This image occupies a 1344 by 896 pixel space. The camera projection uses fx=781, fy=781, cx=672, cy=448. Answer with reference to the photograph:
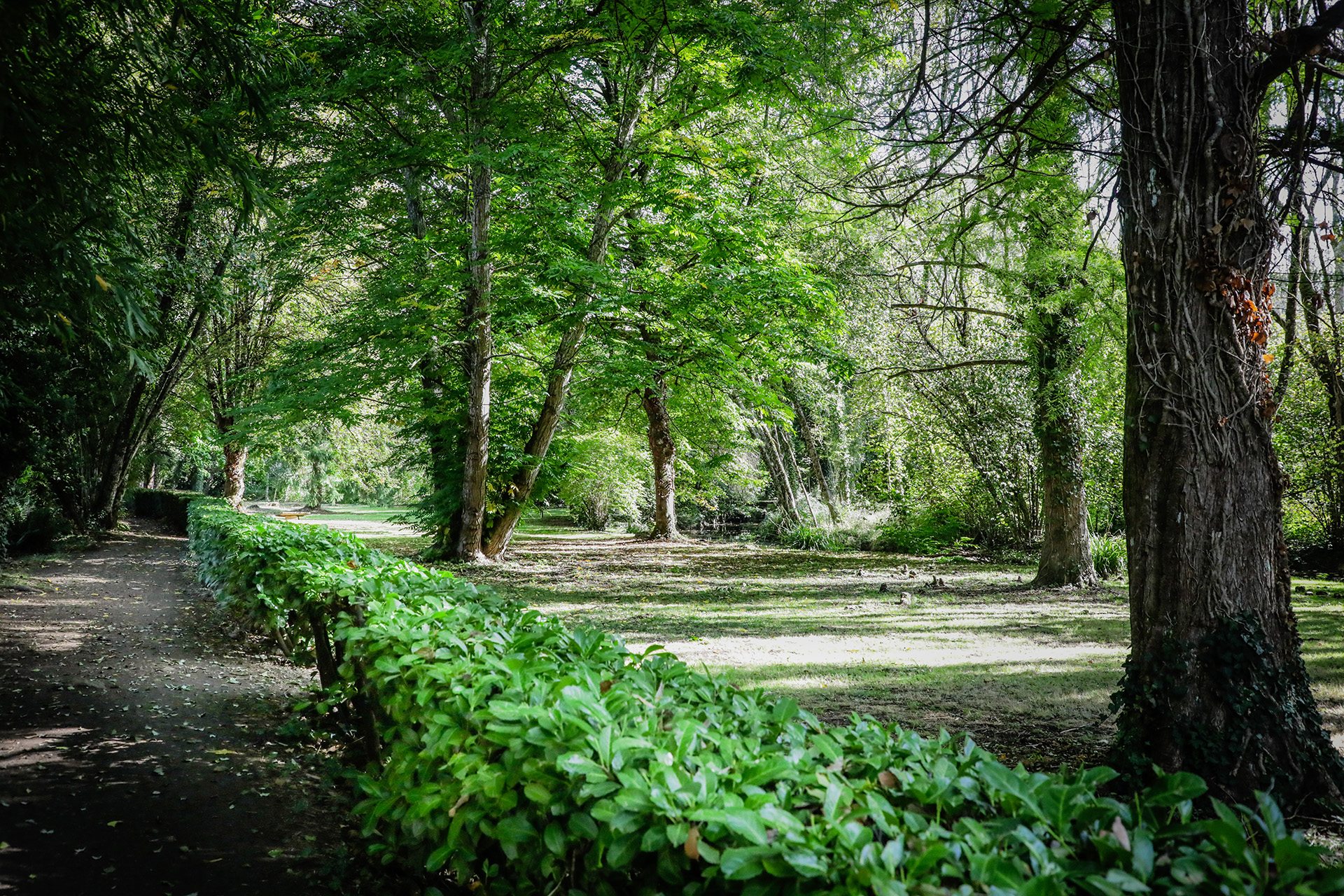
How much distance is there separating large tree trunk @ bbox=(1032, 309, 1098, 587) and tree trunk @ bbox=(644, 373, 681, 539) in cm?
1004

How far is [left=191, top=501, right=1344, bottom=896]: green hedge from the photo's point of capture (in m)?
1.28

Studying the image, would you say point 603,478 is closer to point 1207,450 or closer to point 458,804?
point 1207,450

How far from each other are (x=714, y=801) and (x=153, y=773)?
401 centimetres

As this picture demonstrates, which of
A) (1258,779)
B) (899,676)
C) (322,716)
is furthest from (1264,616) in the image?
(322,716)

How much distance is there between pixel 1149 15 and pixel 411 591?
4.93 m

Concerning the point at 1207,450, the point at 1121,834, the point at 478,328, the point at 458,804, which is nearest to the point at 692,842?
the point at 1121,834

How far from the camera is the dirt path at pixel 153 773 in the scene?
123 inches

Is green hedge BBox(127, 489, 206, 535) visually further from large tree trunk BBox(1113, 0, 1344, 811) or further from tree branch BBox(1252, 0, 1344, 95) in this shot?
tree branch BBox(1252, 0, 1344, 95)

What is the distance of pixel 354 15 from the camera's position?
11078 millimetres

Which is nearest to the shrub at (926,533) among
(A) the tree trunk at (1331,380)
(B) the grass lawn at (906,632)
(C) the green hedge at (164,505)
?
(B) the grass lawn at (906,632)

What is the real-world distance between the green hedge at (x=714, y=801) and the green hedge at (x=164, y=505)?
24.6 meters

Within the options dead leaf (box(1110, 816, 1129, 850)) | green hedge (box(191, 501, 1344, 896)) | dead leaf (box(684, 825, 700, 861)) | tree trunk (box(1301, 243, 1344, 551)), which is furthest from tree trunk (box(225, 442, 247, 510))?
dead leaf (box(1110, 816, 1129, 850))

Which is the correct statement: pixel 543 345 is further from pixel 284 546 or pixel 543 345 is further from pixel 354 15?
pixel 284 546

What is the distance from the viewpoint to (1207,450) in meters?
4.00
